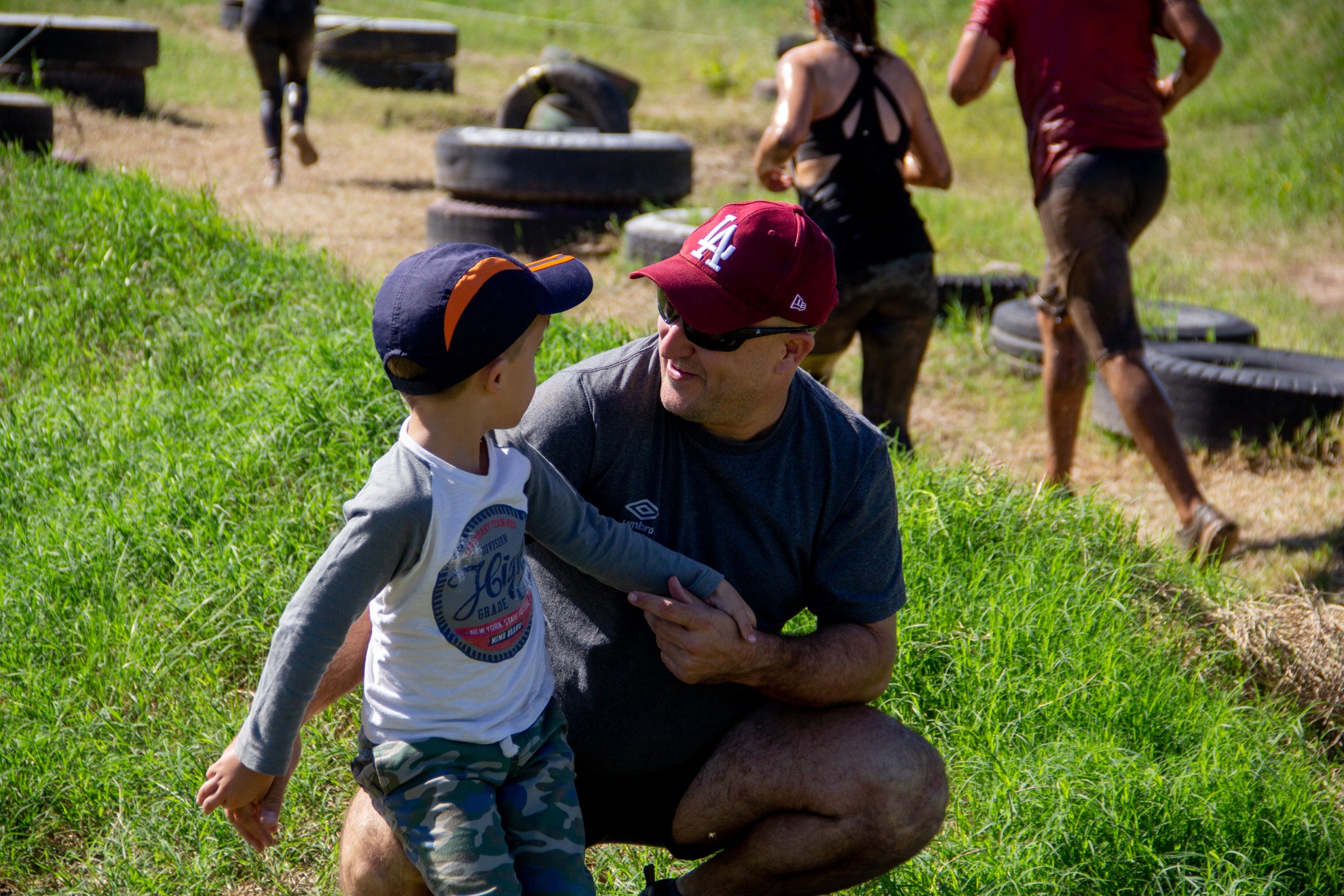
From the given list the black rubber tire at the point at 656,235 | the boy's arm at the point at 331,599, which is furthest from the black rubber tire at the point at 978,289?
the boy's arm at the point at 331,599

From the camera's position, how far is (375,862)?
2209 mm

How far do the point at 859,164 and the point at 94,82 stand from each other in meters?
9.78

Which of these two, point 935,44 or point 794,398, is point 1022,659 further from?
point 935,44

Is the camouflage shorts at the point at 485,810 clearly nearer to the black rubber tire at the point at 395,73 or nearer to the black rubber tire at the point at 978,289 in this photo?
the black rubber tire at the point at 978,289

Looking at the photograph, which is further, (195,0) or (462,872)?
(195,0)

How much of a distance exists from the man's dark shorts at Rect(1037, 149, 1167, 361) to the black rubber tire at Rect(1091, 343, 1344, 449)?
1089 millimetres

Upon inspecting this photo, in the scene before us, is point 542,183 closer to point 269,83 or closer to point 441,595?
point 269,83

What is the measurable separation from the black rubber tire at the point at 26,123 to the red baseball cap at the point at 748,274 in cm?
688

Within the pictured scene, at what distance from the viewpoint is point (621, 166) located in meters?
8.29

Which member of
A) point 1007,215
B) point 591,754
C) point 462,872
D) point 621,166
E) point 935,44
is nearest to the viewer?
point 462,872

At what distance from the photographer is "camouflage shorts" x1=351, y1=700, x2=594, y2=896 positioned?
201 centimetres

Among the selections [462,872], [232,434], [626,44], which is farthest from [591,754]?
[626,44]

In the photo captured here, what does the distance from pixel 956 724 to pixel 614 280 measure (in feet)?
15.9

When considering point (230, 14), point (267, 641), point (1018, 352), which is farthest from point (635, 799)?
point (230, 14)
